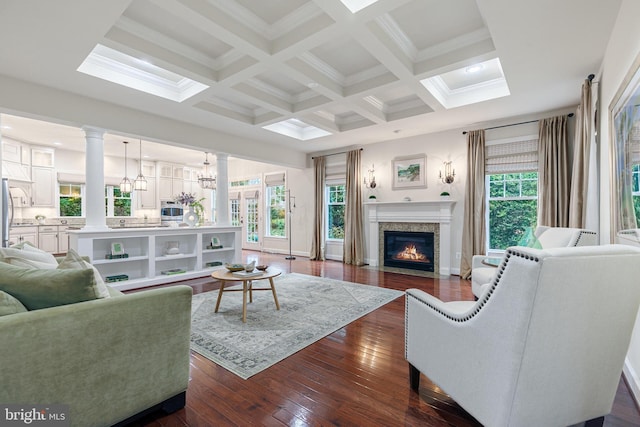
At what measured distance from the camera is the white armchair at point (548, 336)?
1.10 meters

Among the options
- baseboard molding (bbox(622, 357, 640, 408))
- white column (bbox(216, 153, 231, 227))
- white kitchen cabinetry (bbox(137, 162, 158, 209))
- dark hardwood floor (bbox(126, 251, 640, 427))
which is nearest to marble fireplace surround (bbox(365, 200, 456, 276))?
white column (bbox(216, 153, 231, 227))

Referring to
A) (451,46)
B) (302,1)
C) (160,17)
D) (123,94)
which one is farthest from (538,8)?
(123,94)

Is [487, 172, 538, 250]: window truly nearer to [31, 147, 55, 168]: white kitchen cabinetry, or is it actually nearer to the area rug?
the area rug

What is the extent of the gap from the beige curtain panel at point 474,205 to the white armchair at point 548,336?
150 inches

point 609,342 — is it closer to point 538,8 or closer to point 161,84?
point 538,8

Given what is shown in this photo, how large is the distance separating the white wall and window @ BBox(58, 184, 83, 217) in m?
10.2

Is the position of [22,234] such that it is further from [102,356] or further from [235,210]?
[102,356]

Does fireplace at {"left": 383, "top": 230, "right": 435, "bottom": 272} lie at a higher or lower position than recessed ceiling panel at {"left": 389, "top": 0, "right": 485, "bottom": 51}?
lower

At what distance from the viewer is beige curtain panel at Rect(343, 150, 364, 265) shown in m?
6.51

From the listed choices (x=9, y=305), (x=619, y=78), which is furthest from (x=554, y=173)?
(x=9, y=305)

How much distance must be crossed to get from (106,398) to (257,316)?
5.88ft

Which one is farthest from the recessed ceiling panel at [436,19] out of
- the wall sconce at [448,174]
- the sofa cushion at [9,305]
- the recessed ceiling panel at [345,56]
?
the sofa cushion at [9,305]

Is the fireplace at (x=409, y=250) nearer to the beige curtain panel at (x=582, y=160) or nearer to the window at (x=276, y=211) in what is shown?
the beige curtain panel at (x=582, y=160)

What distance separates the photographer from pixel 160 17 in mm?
2639
